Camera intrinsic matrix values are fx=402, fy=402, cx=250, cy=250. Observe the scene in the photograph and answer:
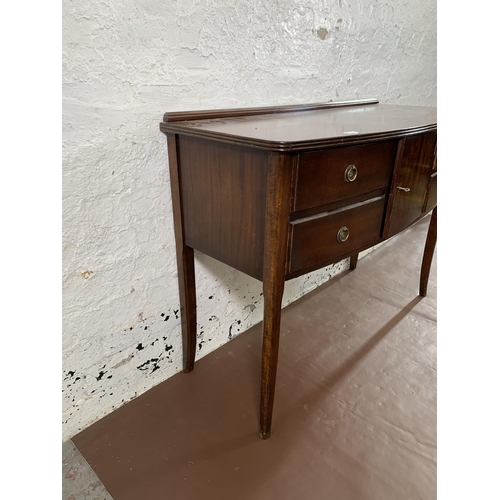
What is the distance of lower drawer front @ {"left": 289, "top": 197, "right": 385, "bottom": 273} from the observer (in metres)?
0.99

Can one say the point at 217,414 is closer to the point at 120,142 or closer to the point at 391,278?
the point at 120,142

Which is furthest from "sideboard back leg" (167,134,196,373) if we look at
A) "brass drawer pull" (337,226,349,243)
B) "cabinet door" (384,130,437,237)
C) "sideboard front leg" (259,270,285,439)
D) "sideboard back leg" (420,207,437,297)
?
"sideboard back leg" (420,207,437,297)

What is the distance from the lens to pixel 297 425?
4.22 ft

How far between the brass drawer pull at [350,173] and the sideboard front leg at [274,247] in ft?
0.63

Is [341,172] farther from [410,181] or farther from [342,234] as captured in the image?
[410,181]

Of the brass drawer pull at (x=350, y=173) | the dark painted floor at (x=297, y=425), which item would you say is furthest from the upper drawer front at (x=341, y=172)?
the dark painted floor at (x=297, y=425)

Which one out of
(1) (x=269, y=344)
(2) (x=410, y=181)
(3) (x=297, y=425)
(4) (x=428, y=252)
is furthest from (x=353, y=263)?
(1) (x=269, y=344)

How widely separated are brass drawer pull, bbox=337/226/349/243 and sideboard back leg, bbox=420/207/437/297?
949 mm

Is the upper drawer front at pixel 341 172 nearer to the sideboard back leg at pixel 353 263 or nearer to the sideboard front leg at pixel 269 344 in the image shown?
the sideboard front leg at pixel 269 344

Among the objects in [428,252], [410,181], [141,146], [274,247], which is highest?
[141,146]

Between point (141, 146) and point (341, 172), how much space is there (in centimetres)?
55

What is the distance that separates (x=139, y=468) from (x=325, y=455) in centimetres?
54

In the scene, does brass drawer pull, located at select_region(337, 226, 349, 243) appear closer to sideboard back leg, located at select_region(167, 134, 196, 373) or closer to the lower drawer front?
the lower drawer front

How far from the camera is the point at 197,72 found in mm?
1179
